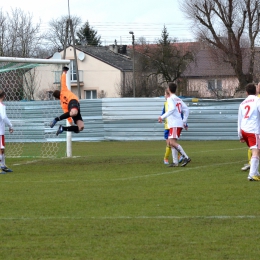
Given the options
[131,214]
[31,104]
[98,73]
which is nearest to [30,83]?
[31,104]

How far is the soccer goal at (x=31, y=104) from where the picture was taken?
20078 mm

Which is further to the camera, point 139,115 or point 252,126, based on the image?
point 139,115

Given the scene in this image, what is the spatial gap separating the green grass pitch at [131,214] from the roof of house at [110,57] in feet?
197

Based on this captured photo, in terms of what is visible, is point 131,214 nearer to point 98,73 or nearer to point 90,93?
point 98,73

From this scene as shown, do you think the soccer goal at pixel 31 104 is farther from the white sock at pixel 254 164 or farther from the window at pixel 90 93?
the window at pixel 90 93

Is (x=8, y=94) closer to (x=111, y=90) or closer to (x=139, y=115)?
(x=139, y=115)

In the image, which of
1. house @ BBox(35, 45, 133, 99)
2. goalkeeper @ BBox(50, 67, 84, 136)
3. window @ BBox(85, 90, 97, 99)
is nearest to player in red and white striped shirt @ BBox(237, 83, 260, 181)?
goalkeeper @ BBox(50, 67, 84, 136)

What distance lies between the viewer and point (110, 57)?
78.0 metres

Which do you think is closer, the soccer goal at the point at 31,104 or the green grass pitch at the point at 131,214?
the green grass pitch at the point at 131,214

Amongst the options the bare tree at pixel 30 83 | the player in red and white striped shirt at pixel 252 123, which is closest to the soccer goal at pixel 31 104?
the bare tree at pixel 30 83

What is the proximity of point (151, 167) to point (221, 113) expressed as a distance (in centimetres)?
1403

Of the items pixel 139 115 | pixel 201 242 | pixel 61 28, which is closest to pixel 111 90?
pixel 61 28

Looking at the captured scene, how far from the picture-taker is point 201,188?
11.6 m

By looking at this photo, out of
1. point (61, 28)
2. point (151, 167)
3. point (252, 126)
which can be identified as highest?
point (61, 28)
